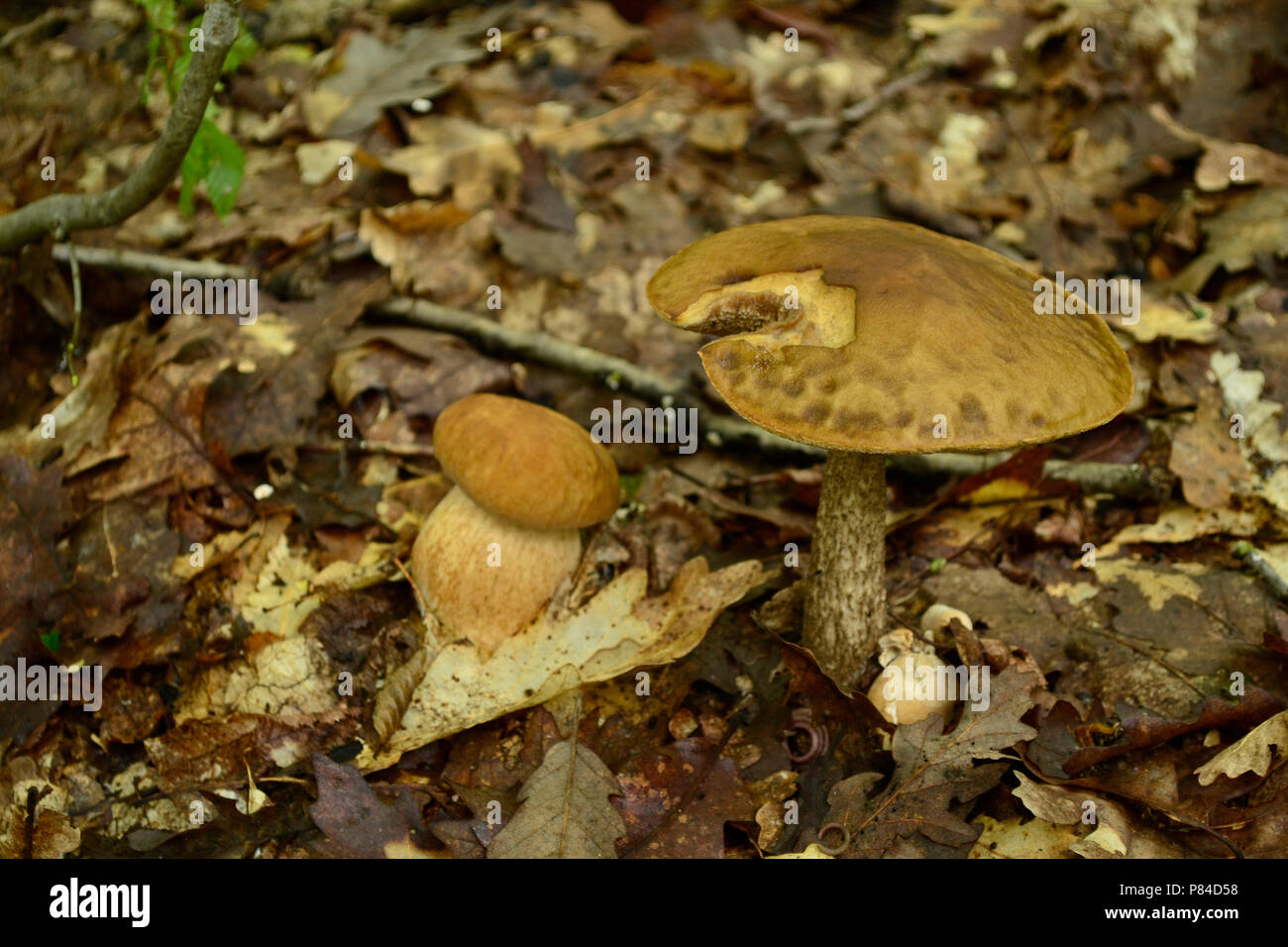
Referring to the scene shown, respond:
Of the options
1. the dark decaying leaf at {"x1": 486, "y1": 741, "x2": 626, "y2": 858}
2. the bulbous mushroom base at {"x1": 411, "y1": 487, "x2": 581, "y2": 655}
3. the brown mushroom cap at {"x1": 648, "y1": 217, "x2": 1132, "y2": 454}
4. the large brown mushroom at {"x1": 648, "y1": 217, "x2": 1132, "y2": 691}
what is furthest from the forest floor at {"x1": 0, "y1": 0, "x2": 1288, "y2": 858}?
the brown mushroom cap at {"x1": 648, "y1": 217, "x2": 1132, "y2": 454}

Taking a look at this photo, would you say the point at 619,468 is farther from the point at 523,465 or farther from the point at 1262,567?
the point at 1262,567

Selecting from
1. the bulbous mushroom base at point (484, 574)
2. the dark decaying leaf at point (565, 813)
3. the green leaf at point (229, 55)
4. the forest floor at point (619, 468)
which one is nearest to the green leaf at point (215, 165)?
the forest floor at point (619, 468)

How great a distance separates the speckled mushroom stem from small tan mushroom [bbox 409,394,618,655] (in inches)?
29.0

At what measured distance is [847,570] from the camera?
105 inches

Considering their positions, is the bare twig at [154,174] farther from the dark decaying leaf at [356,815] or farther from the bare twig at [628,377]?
the dark decaying leaf at [356,815]

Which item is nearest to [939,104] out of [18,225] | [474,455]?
[474,455]

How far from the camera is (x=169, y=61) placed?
3199mm

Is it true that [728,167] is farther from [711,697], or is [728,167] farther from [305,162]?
[711,697]

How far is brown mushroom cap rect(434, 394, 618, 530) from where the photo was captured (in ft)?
9.07

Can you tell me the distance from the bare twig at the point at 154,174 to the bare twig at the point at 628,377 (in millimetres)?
282

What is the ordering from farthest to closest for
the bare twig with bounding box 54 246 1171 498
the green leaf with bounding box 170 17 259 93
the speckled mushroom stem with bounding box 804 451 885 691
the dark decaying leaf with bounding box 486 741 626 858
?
the bare twig with bounding box 54 246 1171 498
the green leaf with bounding box 170 17 259 93
the speckled mushroom stem with bounding box 804 451 885 691
the dark decaying leaf with bounding box 486 741 626 858

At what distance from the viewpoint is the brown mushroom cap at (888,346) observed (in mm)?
1982

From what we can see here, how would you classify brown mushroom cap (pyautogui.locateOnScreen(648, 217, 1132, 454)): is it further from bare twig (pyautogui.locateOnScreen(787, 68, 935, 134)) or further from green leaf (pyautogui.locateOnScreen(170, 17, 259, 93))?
bare twig (pyautogui.locateOnScreen(787, 68, 935, 134))

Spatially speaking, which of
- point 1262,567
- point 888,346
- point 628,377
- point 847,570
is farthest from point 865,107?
point 888,346
